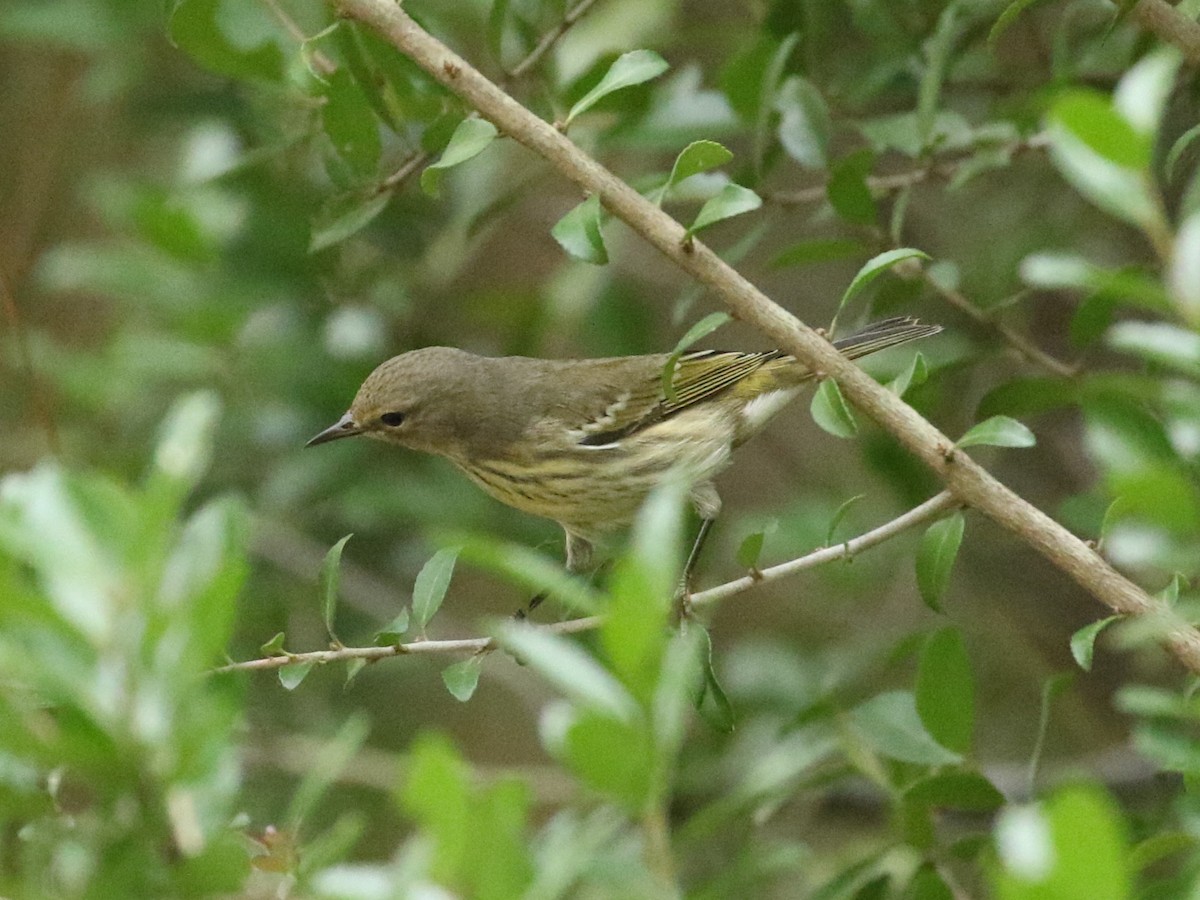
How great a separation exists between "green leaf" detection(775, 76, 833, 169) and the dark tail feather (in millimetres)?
503

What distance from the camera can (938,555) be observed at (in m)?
2.12

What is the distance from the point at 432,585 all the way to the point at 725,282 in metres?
0.60

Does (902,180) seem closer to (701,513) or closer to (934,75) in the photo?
(934,75)

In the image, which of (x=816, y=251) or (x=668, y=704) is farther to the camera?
(x=816, y=251)

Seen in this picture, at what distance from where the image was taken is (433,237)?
12.9 feet

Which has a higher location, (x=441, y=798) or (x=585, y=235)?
(x=441, y=798)

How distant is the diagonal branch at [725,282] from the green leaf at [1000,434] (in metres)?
0.03

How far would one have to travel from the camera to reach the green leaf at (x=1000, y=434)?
6.51 feet

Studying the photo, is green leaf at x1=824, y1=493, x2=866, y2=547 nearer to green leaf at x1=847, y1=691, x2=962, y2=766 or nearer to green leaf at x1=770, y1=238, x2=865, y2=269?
green leaf at x1=847, y1=691, x2=962, y2=766

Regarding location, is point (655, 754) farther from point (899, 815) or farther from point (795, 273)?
point (795, 273)

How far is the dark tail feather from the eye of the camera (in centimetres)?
308

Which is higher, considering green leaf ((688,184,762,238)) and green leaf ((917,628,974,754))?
green leaf ((688,184,762,238))

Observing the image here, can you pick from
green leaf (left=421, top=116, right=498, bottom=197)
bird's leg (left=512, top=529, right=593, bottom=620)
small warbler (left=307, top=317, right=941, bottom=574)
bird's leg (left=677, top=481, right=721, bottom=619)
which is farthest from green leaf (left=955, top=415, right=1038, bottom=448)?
bird's leg (left=512, top=529, right=593, bottom=620)

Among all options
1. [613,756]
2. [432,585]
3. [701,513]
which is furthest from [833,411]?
[701,513]
